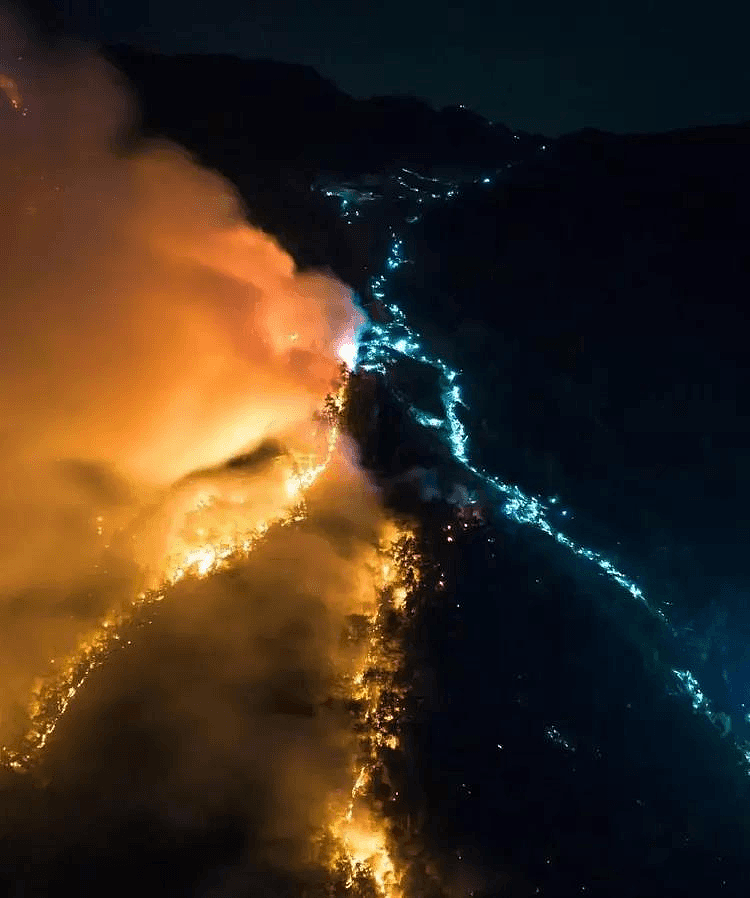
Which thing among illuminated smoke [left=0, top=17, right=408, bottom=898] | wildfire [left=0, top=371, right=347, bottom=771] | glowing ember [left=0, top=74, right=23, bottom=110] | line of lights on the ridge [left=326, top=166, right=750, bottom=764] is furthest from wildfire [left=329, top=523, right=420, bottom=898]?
glowing ember [left=0, top=74, right=23, bottom=110]

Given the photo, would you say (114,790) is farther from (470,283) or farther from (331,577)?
(470,283)

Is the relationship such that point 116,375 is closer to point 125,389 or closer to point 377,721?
point 125,389

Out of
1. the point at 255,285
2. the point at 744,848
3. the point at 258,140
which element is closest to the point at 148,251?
the point at 255,285

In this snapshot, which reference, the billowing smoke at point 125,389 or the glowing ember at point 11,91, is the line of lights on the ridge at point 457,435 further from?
the glowing ember at point 11,91

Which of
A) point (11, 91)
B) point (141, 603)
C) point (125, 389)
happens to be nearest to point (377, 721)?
point (141, 603)

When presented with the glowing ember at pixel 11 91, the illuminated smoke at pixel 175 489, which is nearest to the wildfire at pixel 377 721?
the illuminated smoke at pixel 175 489

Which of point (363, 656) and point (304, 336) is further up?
point (304, 336)
